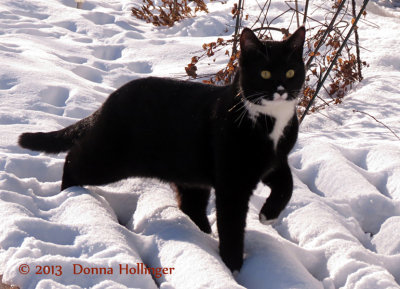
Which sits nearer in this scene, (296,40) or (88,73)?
(296,40)

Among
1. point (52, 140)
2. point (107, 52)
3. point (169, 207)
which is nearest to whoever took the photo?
point (169, 207)

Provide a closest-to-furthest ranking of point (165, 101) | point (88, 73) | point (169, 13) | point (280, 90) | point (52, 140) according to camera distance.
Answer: point (280, 90) < point (165, 101) < point (52, 140) < point (88, 73) < point (169, 13)

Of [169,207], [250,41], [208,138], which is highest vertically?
[250,41]

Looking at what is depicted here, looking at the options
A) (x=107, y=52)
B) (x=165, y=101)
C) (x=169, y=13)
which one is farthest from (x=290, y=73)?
(x=169, y=13)

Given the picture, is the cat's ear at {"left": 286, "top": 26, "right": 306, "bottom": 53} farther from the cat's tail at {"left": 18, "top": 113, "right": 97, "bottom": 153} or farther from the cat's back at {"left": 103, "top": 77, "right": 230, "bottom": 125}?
the cat's tail at {"left": 18, "top": 113, "right": 97, "bottom": 153}

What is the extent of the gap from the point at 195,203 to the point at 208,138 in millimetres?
448

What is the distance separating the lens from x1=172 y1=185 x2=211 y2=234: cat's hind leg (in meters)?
2.80

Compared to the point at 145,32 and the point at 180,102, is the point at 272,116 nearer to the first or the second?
the point at 180,102

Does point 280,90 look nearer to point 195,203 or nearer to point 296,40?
point 296,40

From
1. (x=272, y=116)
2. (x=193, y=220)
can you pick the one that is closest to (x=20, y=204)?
(x=193, y=220)

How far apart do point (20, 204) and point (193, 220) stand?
34.3 inches

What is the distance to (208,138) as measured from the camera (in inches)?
102

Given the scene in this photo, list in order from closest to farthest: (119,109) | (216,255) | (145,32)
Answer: (216,255)
(119,109)
(145,32)

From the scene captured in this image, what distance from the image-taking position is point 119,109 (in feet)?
9.11
